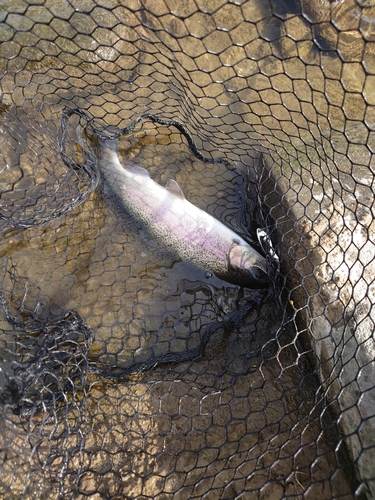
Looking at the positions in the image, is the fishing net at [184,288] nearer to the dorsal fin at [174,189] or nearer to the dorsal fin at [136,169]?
the dorsal fin at [136,169]

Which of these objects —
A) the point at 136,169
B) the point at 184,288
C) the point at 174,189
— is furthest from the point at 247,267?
the point at 136,169

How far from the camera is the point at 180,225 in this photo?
3.76 m

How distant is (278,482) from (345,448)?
51 centimetres

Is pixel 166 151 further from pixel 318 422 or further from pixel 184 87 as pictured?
pixel 318 422

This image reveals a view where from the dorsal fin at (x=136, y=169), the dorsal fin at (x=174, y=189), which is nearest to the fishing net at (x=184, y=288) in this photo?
the dorsal fin at (x=136, y=169)

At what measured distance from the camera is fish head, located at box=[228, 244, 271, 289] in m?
3.48

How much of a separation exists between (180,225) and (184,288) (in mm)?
606

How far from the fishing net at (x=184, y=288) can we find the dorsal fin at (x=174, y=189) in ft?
0.94

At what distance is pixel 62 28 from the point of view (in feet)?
15.1

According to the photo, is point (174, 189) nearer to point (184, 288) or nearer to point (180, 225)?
point (180, 225)

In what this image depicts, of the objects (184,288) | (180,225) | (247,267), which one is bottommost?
(184,288)

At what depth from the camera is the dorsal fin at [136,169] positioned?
155 inches

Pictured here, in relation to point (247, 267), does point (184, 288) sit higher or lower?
lower

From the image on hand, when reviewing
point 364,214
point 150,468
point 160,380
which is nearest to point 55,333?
point 160,380
